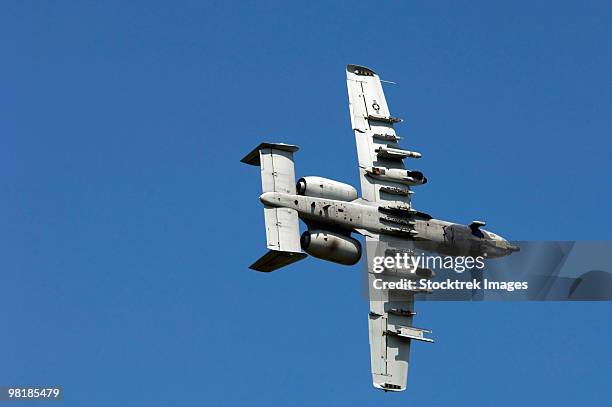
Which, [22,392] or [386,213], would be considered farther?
[386,213]

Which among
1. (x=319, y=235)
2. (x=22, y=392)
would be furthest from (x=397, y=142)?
(x=22, y=392)

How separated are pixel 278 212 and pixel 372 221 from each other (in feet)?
22.2

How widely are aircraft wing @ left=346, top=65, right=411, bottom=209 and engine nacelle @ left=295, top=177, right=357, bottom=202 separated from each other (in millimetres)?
1811

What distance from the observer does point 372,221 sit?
102 meters

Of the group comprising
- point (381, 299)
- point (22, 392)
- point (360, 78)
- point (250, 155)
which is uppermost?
point (360, 78)

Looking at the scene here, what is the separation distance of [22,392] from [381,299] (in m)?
24.4

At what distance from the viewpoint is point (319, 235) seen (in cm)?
10050

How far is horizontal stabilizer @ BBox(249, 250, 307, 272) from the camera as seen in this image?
9831cm

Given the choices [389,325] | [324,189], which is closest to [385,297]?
[389,325]

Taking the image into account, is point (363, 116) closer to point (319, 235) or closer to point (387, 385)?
point (319, 235)

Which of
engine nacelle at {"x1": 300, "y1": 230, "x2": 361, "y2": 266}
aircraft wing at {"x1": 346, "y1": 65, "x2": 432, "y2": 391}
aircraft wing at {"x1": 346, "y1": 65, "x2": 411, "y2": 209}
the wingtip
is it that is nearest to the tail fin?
engine nacelle at {"x1": 300, "y1": 230, "x2": 361, "y2": 266}

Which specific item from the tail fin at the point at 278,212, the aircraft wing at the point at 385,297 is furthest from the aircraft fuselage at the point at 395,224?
the aircraft wing at the point at 385,297

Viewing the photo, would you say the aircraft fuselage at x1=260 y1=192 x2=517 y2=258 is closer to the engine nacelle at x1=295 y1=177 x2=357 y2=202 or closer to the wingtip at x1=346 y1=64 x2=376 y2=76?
the engine nacelle at x1=295 y1=177 x2=357 y2=202

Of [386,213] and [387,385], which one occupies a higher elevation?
[386,213]
